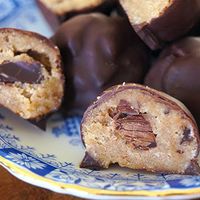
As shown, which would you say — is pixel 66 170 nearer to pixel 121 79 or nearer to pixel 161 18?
pixel 121 79

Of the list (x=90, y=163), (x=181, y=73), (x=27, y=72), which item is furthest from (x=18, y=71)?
(x=181, y=73)

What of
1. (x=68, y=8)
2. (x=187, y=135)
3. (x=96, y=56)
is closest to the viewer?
(x=187, y=135)

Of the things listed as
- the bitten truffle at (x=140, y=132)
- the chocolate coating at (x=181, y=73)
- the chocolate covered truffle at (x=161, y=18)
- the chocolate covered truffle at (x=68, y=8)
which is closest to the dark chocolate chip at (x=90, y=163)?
the bitten truffle at (x=140, y=132)

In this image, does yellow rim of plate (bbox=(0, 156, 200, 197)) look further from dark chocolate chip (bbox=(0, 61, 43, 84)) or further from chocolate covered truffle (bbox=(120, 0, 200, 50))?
chocolate covered truffle (bbox=(120, 0, 200, 50))

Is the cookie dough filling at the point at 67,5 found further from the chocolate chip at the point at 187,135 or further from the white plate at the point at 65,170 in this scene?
the chocolate chip at the point at 187,135

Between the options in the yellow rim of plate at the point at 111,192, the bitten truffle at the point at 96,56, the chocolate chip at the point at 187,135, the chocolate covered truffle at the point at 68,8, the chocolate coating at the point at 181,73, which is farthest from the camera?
the chocolate covered truffle at the point at 68,8
